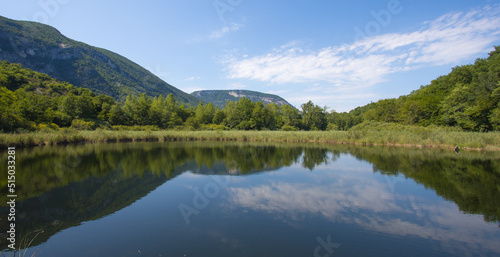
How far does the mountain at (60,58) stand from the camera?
323ft

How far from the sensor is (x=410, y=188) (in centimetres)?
985

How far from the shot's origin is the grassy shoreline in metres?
23.1

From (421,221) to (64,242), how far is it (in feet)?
28.2

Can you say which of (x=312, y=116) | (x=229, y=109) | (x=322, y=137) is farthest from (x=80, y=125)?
(x=312, y=116)

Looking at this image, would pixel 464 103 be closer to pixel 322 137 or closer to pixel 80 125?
pixel 322 137

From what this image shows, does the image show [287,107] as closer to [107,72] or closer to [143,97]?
[143,97]

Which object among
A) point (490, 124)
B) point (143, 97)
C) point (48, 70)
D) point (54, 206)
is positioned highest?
point (48, 70)

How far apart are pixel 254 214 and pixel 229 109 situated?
64.0 metres

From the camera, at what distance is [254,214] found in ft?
22.1

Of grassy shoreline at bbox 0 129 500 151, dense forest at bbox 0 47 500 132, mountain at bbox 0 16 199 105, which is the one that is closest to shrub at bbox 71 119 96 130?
dense forest at bbox 0 47 500 132

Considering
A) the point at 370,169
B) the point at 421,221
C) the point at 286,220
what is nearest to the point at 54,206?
the point at 286,220

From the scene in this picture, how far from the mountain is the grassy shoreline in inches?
2941

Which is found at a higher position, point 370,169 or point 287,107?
point 287,107

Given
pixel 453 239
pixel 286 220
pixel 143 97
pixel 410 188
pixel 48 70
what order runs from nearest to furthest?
1. pixel 453 239
2. pixel 286 220
3. pixel 410 188
4. pixel 143 97
5. pixel 48 70
